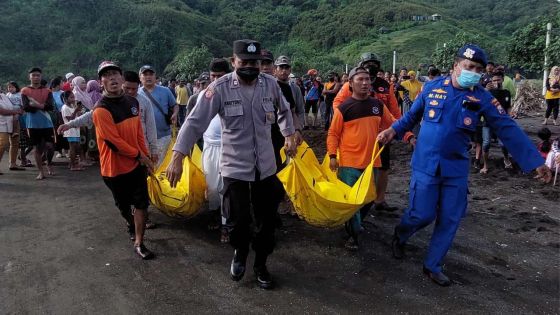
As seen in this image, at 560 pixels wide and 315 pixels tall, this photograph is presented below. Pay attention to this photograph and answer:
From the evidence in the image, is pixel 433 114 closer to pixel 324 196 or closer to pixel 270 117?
pixel 324 196

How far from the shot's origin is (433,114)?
12.2 ft

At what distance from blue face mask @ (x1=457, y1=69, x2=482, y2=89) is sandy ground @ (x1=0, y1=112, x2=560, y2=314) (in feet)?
5.56

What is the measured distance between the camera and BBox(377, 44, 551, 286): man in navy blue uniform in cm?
359

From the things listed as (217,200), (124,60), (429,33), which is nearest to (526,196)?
(217,200)

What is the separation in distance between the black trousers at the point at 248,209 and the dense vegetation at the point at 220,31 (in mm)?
28823

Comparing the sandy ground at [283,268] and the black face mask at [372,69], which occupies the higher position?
the black face mask at [372,69]

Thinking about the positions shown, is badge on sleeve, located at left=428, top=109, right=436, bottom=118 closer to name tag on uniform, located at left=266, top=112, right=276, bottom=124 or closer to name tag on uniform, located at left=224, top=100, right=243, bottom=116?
name tag on uniform, located at left=266, top=112, right=276, bottom=124

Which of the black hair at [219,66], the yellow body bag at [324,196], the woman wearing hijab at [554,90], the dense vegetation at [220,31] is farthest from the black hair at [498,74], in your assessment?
the dense vegetation at [220,31]

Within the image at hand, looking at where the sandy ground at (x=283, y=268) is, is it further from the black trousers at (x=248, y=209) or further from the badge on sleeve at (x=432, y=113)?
the badge on sleeve at (x=432, y=113)

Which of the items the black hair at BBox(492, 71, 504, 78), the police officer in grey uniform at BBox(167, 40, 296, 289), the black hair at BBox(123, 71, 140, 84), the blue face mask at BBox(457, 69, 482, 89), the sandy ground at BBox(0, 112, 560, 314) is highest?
the black hair at BBox(492, 71, 504, 78)

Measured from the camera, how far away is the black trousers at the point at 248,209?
3.52m

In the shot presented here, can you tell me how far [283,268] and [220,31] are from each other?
6428 cm

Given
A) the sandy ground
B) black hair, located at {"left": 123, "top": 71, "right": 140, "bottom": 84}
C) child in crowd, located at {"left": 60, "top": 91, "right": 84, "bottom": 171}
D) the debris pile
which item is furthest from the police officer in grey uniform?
the debris pile

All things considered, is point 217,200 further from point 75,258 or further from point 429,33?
point 429,33
